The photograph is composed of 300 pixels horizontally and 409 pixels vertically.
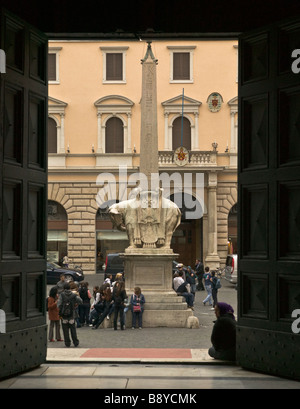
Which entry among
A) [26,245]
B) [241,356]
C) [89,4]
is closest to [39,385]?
[26,245]

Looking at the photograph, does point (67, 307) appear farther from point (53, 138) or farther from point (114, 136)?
point (53, 138)

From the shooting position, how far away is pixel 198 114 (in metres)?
42.9

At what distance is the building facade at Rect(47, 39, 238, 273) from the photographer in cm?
4172

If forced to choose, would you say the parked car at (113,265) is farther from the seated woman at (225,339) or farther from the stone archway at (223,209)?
the seated woman at (225,339)

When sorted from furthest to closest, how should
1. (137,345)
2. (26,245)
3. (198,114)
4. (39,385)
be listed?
(198,114), (137,345), (26,245), (39,385)

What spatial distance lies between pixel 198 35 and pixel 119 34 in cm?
110

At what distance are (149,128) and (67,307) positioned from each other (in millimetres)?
7977

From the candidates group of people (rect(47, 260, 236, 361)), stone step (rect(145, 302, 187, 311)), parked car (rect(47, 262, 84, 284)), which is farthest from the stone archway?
stone step (rect(145, 302, 187, 311))

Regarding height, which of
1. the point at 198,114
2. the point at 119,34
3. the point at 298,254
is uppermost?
the point at 198,114

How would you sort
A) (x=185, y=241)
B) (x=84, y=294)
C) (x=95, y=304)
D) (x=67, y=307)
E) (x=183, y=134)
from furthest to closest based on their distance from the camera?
(x=185, y=241)
(x=183, y=134)
(x=84, y=294)
(x=95, y=304)
(x=67, y=307)

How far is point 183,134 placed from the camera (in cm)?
4262

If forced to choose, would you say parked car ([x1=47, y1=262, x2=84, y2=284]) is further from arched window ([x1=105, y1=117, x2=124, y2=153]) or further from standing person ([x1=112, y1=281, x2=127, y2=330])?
standing person ([x1=112, y1=281, x2=127, y2=330])

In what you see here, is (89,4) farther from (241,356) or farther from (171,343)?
(171,343)

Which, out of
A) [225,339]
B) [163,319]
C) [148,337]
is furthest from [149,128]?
[225,339]
